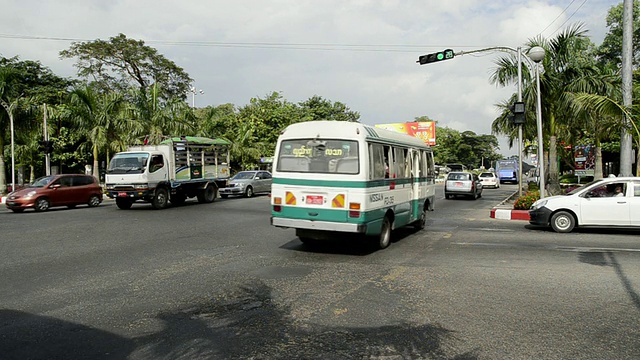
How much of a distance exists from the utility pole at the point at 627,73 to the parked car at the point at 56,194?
20.6 m

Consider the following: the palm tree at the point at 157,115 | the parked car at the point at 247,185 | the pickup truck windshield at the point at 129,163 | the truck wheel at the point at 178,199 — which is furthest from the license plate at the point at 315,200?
the palm tree at the point at 157,115

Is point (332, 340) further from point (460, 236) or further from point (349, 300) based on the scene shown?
point (460, 236)

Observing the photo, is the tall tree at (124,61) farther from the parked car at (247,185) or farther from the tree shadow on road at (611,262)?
the tree shadow on road at (611,262)

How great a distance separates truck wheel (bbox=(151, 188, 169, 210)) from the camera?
18.7m

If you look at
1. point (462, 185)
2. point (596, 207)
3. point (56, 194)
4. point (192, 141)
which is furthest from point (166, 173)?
point (462, 185)

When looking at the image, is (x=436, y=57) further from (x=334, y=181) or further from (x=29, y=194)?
(x=29, y=194)

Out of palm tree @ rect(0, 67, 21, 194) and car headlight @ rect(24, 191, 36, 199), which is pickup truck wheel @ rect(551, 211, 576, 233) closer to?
car headlight @ rect(24, 191, 36, 199)

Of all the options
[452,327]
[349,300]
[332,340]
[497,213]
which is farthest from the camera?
[497,213]

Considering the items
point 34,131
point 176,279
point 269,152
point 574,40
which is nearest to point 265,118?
point 269,152

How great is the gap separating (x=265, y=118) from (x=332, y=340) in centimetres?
4151

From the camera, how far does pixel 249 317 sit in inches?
204

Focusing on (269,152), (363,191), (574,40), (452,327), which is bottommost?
(452,327)

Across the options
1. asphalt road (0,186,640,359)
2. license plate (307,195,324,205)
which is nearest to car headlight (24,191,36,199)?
asphalt road (0,186,640,359)

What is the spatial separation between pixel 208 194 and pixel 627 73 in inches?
685
